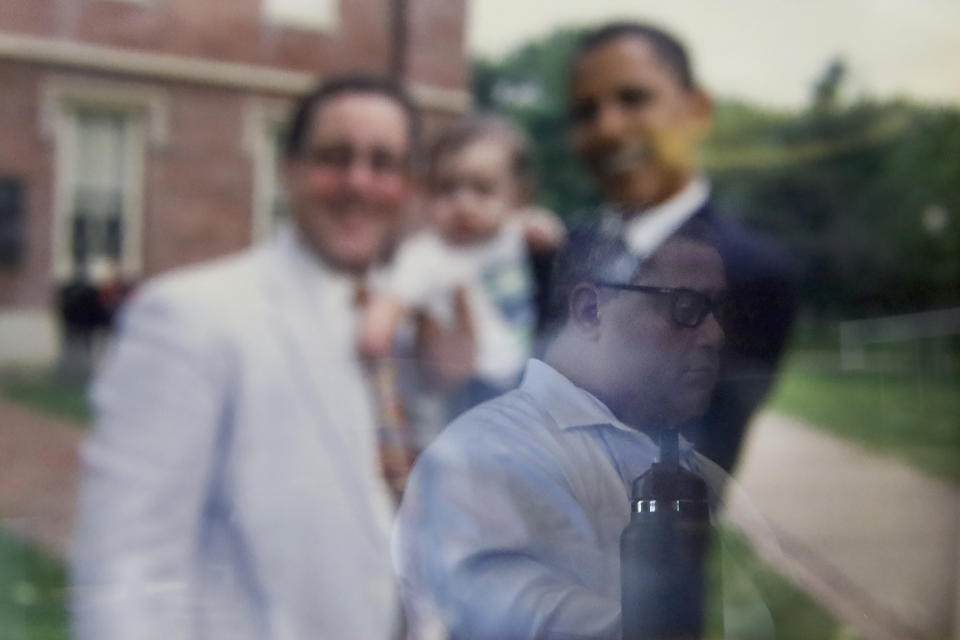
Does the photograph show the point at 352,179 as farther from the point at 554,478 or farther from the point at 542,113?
the point at 554,478

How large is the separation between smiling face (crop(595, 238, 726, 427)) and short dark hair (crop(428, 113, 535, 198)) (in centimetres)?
20

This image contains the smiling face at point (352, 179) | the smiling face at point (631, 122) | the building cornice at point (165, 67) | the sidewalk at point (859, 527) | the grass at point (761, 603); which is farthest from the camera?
the sidewalk at point (859, 527)

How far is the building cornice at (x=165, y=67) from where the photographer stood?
4.63 feet

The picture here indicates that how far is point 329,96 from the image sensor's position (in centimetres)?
150

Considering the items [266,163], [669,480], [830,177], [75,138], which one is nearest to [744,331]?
[669,480]

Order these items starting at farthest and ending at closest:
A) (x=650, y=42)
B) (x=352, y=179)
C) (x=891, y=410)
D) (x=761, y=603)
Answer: (x=891, y=410) → (x=761, y=603) → (x=650, y=42) → (x=352, y=179)

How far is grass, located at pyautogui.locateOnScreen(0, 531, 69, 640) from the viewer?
57.5 inches

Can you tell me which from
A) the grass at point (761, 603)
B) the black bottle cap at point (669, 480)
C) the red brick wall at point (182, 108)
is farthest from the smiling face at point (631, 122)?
the grass at point (761, 603)

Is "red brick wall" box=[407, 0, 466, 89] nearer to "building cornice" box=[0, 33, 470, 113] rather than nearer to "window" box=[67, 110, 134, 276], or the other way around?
"building cornice" box=[0, 33, 470, 113]

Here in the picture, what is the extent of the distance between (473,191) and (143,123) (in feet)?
1.44

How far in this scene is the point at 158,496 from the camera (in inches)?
59.8

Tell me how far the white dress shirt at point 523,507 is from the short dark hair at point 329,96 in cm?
41

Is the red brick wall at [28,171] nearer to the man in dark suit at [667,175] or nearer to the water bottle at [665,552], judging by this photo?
the man in dark suit at [667,175]

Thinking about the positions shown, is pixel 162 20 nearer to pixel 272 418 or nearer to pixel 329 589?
pixel 272 418
